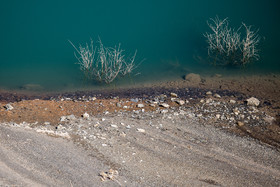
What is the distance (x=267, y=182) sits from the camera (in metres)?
5.64

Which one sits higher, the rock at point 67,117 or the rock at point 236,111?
the rock at point 67,117

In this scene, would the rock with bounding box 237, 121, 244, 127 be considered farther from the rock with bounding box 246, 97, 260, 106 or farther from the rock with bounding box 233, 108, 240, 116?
the rock with bounding box 246, 97, 260, 106

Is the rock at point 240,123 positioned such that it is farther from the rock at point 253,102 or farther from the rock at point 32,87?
the rock at point 32,87

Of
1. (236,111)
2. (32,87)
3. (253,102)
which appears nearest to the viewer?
(236,111)

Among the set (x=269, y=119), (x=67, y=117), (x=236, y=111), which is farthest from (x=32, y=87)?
(x=269, y=119)

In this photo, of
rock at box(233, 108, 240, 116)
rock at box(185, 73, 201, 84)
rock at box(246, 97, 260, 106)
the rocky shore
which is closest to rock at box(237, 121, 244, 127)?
the rocky shore

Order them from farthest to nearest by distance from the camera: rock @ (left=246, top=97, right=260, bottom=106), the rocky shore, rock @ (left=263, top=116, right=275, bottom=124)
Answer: rock @ (left=246, top=97, right=260, bottom=106) < rock @ (left=263, top=116, right=275, bottom=124) < the rocky shore

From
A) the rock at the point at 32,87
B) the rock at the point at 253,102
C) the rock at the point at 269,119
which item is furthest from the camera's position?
the rock at the point at 32,87

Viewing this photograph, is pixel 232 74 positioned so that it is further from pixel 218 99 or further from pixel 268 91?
pixel 218 99

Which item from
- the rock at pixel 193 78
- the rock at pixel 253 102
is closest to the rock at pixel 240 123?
the rock at pixel 253 102

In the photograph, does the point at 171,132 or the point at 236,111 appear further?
the point at 236,111

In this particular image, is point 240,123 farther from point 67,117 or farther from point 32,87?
point 32,87

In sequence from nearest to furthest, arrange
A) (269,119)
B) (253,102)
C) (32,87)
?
(269,119) < (253,102) < (32,87)

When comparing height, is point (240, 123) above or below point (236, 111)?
below
